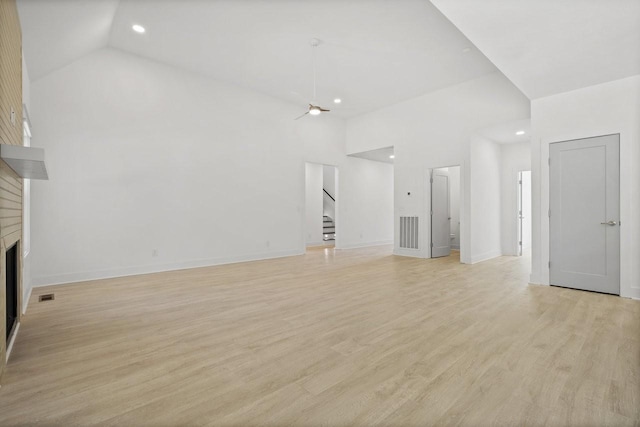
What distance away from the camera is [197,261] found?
6.17 metres

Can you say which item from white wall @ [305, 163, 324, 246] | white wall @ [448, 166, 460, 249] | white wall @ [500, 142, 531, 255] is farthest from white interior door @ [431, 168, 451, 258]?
white wall @ [305, 163, 324, 246]

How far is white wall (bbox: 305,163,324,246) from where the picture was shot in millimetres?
10258

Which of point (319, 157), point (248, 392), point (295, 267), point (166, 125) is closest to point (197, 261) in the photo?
point (295, 267)

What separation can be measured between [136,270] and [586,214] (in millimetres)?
7227

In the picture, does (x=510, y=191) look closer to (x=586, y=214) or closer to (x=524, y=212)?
(x=524, y=212)

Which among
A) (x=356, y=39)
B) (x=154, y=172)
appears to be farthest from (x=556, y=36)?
(x=154, y=172)

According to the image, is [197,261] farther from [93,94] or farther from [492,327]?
[492,327]

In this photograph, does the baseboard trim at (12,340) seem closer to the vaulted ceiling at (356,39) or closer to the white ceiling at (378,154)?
the vaulted ceiling at (356,39)

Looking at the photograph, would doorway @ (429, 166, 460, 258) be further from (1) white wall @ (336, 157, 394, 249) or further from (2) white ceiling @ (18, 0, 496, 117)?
(1) white wall @ (336, 157, 394, 249)

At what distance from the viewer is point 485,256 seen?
7094mm

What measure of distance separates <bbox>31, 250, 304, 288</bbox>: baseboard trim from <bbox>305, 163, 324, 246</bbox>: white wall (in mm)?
2900

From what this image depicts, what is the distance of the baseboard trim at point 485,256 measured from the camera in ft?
21.8

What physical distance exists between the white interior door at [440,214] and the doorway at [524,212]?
1.80 meters

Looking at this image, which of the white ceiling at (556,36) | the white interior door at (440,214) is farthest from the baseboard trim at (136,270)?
the white ceiling at (556,36)
